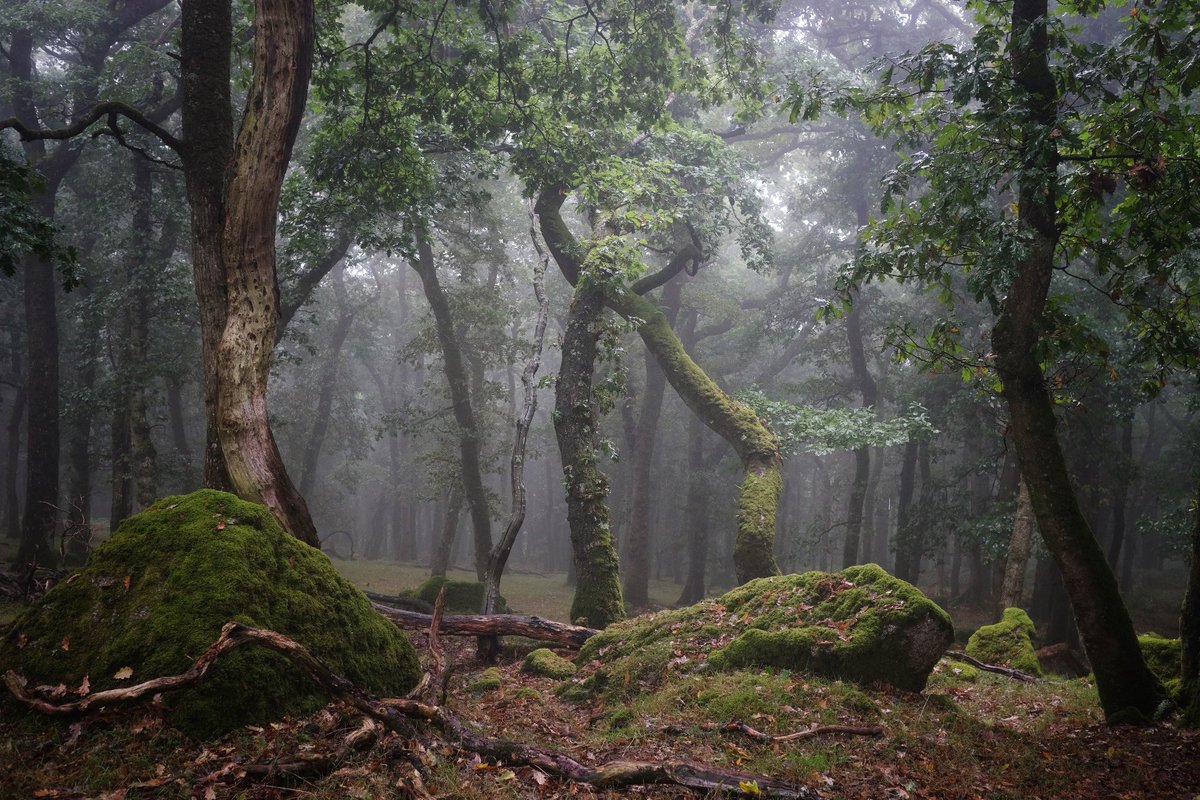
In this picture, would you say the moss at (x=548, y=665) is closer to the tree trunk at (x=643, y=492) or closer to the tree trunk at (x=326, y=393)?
the tree trunk at (x=643, y=492)

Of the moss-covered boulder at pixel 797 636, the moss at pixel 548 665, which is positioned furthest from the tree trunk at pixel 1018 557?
the moss at pixel 548 665

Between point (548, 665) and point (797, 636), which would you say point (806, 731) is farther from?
point (548, 665)

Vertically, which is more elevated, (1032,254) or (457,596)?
(1032,254)

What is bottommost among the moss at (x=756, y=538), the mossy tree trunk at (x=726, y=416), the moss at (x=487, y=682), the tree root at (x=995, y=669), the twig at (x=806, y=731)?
the moss at (x=487, y=682)

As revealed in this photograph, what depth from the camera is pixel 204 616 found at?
182 inches

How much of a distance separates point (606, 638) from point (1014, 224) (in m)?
7.05

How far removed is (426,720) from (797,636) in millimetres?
4207

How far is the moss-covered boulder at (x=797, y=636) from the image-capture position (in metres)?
7.11

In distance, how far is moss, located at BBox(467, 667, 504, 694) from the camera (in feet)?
27.3

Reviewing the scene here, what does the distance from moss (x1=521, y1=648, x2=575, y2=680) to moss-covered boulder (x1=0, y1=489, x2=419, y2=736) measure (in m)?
3.69

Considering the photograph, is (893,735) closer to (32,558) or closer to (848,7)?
(32,558)

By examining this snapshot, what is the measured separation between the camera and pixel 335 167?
10758mm

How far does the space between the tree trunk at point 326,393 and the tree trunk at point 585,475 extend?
18510mm

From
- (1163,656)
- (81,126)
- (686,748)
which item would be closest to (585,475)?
(686,748)
